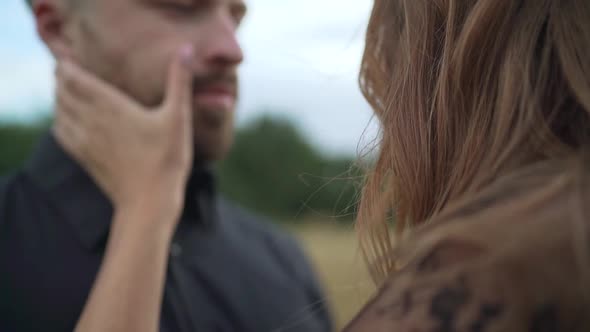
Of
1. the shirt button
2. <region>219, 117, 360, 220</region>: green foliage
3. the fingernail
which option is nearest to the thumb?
the fingernail

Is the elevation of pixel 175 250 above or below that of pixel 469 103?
below

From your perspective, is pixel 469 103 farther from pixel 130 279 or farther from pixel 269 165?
pixel 269 165

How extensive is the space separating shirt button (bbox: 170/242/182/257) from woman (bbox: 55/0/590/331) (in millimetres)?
623

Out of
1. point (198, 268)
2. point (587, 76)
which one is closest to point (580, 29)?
point (587, 76)

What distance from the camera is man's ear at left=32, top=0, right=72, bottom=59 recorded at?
2.06 metres

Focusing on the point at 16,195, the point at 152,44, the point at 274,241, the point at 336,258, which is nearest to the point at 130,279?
the point at 16,195

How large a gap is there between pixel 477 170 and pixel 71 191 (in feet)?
4.95

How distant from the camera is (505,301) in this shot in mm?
685

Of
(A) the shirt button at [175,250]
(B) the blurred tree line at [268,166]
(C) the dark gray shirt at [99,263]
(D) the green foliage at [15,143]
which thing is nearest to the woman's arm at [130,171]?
(C) the dark gray shirt at [99,263]

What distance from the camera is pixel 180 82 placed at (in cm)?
184

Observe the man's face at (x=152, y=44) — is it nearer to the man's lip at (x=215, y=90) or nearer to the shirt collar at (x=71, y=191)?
the man's lip at (x=215, y=90)

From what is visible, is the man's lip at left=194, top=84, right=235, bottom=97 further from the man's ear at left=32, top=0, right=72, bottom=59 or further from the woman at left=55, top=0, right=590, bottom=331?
the woman at left=55, top=0, right=590, bottom=331

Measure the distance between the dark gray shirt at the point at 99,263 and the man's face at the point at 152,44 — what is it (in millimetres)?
357

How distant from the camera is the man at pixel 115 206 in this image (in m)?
1.72
